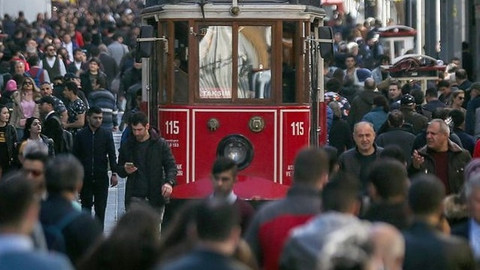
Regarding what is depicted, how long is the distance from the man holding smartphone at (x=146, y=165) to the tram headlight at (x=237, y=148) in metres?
1.09

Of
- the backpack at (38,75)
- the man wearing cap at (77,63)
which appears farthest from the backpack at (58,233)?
the man wearing cap at (77,63)

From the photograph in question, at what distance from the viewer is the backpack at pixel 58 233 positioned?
31.9 feet

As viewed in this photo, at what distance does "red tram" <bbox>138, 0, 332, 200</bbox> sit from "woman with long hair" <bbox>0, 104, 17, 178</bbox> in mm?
1485

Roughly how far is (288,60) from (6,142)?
119 inches

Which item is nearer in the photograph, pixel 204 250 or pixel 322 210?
pixel 204 250

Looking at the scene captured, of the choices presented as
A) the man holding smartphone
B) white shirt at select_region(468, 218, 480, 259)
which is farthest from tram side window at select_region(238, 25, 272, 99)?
white shirt at select_region(468, 218, 480, 259)

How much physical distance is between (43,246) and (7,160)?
29.6 feet

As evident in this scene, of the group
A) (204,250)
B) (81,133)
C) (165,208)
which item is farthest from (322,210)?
(81,133)

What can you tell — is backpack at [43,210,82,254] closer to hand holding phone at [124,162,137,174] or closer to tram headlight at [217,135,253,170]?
hand holding phone at [124,162,137,174]

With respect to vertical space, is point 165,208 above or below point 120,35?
below

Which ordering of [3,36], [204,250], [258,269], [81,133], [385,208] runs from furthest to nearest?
[3,36]
[81,133]
[385,208]
[258,269]
[204,250]

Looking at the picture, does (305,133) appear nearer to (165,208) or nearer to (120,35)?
(165,208)

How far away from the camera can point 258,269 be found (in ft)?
28.7

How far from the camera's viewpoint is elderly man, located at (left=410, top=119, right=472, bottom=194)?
15.0 m
